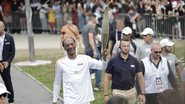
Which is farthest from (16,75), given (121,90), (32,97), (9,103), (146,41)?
(121,90)

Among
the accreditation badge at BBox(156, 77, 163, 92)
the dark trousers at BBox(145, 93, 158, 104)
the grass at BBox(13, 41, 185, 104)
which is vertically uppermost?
the accreditation badge at BBox(156, 77, 163, 92)

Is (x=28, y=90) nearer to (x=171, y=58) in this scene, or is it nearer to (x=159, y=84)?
(x=171, y=58)

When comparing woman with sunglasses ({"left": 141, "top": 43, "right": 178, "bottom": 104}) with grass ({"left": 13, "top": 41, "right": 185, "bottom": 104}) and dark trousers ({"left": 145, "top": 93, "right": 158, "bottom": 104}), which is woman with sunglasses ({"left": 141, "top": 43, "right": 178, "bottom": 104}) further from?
grass ({"left": 13, "top": 41, "right": 185, "bottom": 104})

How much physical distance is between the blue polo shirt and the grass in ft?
11.3

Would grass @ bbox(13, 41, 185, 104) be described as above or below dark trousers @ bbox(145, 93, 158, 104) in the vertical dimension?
below

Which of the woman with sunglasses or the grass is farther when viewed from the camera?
the grass

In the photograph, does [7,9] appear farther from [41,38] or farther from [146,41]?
[146,41]

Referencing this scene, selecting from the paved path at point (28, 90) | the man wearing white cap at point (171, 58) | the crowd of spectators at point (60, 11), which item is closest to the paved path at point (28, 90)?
the paved path at point (28, 90)

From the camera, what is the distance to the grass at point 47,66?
1465 centimetres

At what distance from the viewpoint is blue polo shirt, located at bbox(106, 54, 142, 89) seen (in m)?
8.66

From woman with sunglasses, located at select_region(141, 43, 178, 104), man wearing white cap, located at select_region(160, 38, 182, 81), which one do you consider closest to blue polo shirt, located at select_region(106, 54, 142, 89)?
woman with sunglasses, located at select_region(141, 43, 178, 104)

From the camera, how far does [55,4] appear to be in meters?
27.3

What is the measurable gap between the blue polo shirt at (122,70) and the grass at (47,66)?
11.3ft

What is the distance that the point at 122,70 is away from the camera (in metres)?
8.65
